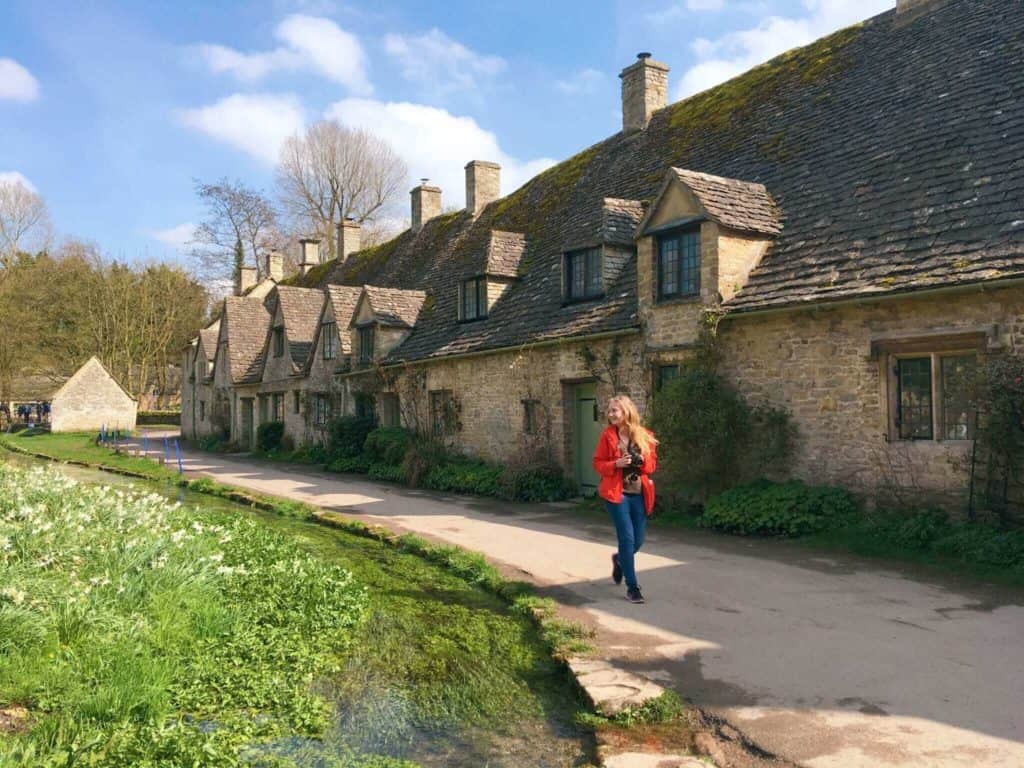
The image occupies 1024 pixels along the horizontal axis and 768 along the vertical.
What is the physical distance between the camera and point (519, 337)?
17766 millimetres

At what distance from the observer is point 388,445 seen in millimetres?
21562

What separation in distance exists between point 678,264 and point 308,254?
3170 centimetres

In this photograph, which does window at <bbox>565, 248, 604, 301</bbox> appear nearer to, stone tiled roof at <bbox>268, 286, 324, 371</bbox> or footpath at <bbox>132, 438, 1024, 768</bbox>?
footpath at <bbox>132, 438, 1024, 768</bbox>

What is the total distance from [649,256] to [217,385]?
28.4m

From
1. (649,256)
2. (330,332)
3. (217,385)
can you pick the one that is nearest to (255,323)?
(217,385)

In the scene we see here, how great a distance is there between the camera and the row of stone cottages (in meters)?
10.9

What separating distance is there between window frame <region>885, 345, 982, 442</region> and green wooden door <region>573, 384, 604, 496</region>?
6.16m

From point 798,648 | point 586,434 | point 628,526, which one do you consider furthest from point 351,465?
point 798,648

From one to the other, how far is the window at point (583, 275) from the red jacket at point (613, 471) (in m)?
9.13

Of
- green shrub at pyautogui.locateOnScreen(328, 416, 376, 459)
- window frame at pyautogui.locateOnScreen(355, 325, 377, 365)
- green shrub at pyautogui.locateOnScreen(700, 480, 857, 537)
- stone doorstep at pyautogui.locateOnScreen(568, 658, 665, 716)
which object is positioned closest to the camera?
stone doorstep at pyautogui.locateOnScreen(568, 658, 665, 716)

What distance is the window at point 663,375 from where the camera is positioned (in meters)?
14.2

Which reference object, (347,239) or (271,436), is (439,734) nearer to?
(271,436)

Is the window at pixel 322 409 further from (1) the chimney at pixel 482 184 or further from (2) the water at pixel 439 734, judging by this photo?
(2) the water at pixel 439 734

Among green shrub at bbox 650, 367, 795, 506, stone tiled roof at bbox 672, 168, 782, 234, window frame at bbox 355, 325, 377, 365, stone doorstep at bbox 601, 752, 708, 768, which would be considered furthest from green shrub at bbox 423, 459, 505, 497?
stone doorstep at bbox 601, 752, 708, 768
